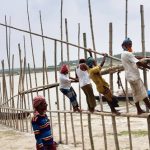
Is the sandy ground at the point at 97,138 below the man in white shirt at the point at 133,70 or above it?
below

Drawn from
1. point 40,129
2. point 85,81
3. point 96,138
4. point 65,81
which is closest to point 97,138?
point 96,138

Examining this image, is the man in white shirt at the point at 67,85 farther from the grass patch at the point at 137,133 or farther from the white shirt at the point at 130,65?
the grass patch at the point at 137,133

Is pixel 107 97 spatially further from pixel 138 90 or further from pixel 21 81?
pixel 21 81

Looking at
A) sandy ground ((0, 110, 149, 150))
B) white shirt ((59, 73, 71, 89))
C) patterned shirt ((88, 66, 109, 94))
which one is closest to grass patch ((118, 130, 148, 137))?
sandy ground ((0, 110, 149, 150))

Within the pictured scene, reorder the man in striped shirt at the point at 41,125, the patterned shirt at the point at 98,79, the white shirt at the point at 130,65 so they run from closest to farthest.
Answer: the man in striped shirt at the point at 41,125, the white shirt at the point at 130,65, the patterned shirt at the point at 98,79

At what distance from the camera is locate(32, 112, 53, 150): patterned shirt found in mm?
5148

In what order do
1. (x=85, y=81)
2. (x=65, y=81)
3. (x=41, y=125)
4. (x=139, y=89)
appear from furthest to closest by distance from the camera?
(x=65, y=81)
(x=85, y=81)
(x=139, y=89)
(x=41, y=125)

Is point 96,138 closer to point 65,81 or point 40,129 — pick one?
point 65,81

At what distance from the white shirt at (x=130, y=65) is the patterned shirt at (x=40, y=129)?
1521mm

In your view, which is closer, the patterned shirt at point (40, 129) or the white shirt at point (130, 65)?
the patterned shirt at point (40, 129)

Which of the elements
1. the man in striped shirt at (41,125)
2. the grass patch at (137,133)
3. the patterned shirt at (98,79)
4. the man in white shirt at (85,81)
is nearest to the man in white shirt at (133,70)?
the patterned shirt at (98,79)

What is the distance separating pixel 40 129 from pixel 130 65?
168cm

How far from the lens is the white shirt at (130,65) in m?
5.80

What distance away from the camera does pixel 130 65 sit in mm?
5859
